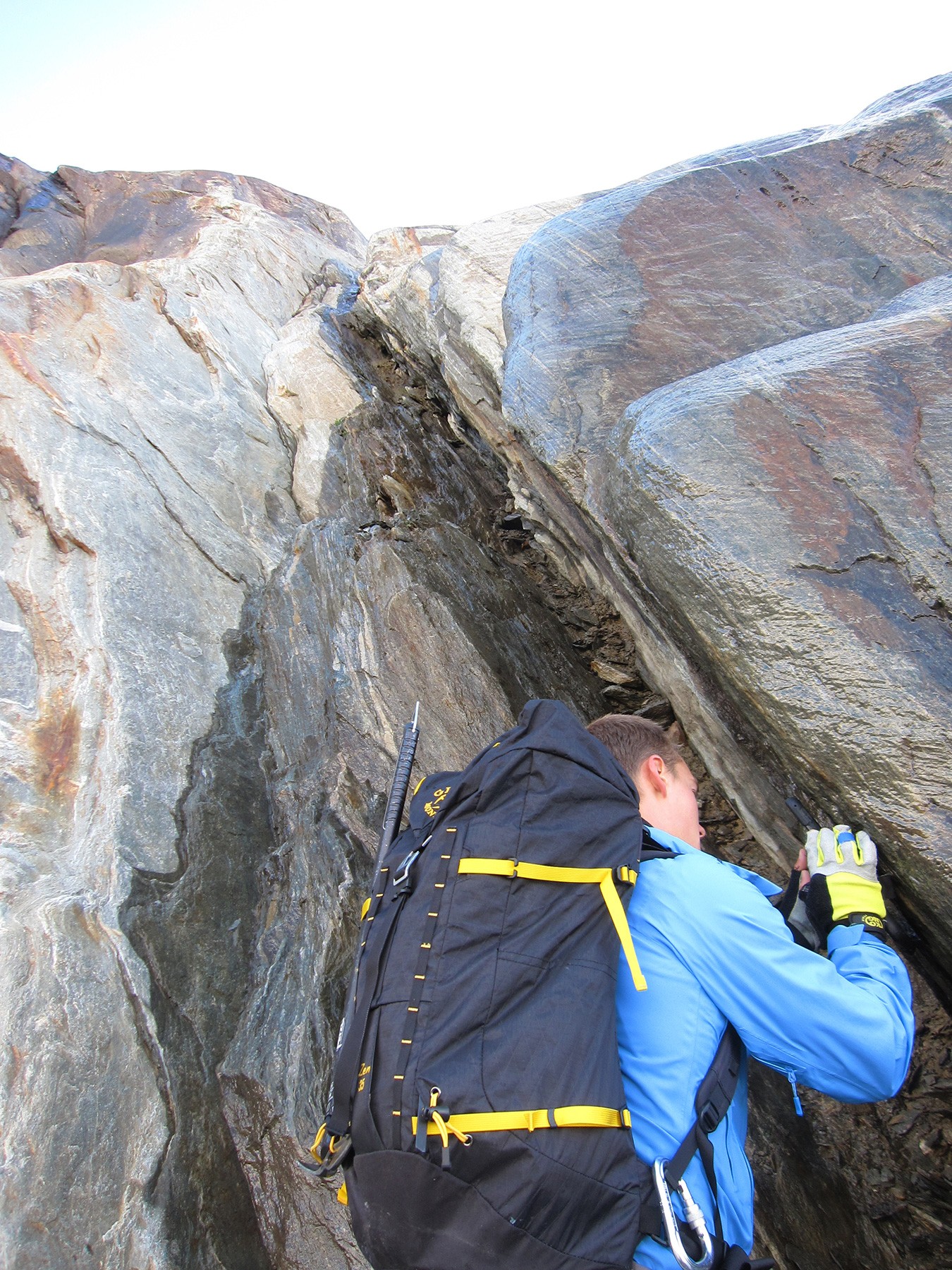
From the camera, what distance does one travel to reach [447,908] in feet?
9.84

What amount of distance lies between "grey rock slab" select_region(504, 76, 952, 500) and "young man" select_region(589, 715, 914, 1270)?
380 cm

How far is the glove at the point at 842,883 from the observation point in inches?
136

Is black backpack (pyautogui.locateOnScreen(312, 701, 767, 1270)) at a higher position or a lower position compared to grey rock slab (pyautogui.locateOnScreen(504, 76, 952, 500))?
lower

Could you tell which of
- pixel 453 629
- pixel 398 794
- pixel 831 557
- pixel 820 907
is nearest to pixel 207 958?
pixel 398 794

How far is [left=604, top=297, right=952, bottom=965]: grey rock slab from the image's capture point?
3.87 meters

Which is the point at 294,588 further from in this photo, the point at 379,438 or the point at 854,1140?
the point at 854,1140

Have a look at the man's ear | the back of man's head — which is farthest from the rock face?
the man's ear

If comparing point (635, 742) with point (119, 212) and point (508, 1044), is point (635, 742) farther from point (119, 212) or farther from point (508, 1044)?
point (119, 212)

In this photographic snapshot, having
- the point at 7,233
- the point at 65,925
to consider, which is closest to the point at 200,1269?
the point at 65,925

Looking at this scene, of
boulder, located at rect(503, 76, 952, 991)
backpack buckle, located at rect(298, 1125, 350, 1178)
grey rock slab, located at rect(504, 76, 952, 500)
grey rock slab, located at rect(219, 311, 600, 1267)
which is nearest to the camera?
backpack buckle, located at rect(298, 1125, 350, 1178)

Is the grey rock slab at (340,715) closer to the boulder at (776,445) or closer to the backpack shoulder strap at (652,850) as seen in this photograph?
the boulder at (776,445)

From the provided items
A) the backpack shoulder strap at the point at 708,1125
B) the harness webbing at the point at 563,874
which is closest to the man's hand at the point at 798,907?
the backpack shoulder strap at the point at 708,1125

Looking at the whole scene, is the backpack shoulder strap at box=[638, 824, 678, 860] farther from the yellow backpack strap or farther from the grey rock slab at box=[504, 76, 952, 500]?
the grey rock slab at box=[504, 76, 952, 500]

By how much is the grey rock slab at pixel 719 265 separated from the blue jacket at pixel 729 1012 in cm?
381
